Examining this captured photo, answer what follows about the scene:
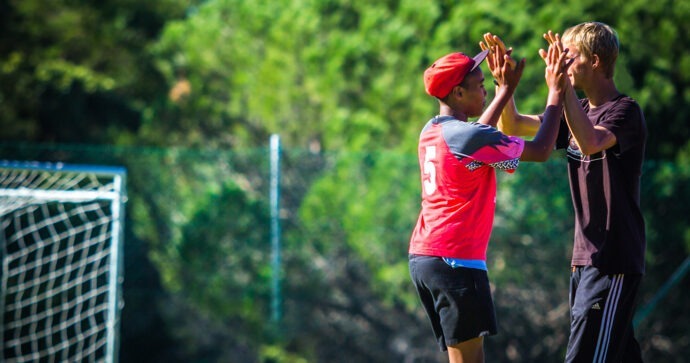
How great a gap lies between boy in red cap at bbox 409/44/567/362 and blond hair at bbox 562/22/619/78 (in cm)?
21

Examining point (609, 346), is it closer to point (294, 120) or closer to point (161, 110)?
point (294, 120)

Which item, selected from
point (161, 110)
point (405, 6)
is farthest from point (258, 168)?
point (161, 110)

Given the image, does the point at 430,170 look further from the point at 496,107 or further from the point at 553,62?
the point at 553,62

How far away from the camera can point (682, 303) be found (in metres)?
6.84

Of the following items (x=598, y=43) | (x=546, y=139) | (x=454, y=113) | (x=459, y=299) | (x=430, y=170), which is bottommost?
(x=459, y=299)

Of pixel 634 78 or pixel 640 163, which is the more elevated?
pixel 634 78

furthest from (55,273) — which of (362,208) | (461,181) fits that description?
(461,181)

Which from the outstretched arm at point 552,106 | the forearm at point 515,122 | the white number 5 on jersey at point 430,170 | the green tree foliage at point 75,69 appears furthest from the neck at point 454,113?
the green tree foliage at point 75,69

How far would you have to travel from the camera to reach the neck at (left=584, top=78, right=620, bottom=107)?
3244 millimetres

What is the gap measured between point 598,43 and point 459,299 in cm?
113

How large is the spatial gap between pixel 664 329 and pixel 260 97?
15.9 ft

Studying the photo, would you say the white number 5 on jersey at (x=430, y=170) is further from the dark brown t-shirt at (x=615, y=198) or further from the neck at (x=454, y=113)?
the dark brown t-shirt at (x=615, y=198)

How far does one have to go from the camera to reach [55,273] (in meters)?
7.33

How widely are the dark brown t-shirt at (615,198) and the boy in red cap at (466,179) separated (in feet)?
0.79
